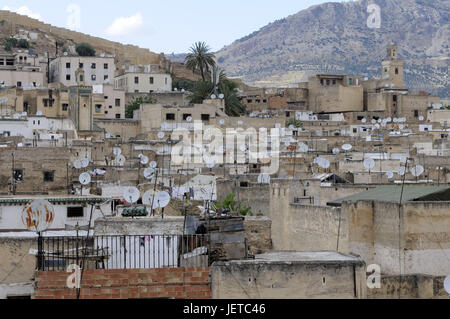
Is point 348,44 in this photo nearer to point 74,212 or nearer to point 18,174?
point 18,174

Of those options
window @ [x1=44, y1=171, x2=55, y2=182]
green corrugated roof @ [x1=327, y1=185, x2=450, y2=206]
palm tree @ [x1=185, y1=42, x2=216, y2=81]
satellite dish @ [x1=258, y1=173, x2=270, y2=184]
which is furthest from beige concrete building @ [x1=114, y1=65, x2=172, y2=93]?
green corrugated roof @ [x1=327, y1=185, x2=450, y2=206]

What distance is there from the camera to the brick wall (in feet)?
39.6

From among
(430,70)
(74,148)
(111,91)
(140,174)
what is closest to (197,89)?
(111,91)

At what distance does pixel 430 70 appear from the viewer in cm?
12962

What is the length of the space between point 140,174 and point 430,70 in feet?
343

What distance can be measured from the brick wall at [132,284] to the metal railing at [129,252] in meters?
0.58

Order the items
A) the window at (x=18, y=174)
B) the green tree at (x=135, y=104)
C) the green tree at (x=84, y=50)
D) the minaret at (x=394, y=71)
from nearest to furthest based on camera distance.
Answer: the window at (x=18, y=174)
the green tree at (x=135, y=104)
the minaret at (x=394, y=71)
the green tree at (x=84, y=50)

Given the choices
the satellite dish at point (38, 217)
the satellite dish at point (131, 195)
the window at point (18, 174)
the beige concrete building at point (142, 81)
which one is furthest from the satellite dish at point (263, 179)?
the beige concrete building at point (142, 81)

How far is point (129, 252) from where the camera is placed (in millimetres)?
13273

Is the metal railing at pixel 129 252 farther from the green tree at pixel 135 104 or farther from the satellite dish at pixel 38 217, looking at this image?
the green tree at pixel 135 104

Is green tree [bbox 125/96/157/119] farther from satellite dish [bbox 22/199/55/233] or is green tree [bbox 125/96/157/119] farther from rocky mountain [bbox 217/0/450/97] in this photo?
rocky mountain [bbox 217/0/450/97]

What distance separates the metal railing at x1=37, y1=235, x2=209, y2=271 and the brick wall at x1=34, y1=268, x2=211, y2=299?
58 centimetres

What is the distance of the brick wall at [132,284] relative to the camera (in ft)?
39.6

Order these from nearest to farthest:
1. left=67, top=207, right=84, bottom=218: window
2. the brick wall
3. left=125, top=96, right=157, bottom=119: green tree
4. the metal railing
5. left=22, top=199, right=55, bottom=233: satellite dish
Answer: the brick wall → left=22, top=199, right=55, bottom=233: satellite dish → the metal railing → left=67, top=207, right=84, bottom=218: window → left=125, top=96, right=157, bottom=119: green tree
